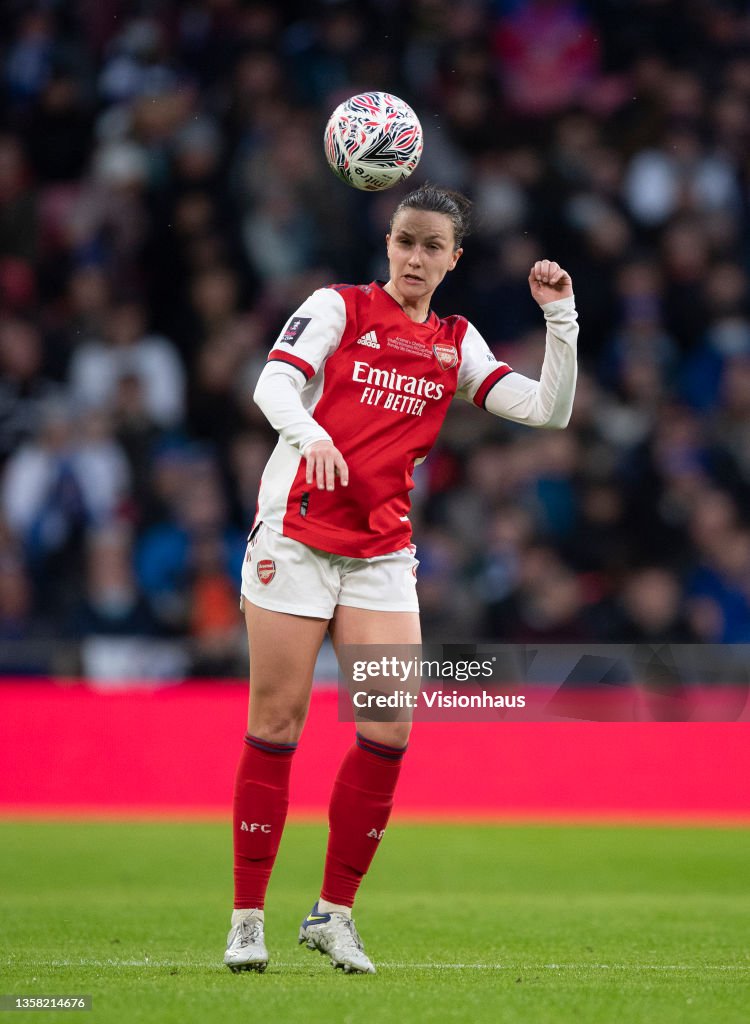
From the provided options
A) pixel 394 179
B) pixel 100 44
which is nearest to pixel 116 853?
pixel 394 179

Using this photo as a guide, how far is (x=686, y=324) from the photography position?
11.6 m

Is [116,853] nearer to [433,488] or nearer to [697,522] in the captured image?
[433,488]

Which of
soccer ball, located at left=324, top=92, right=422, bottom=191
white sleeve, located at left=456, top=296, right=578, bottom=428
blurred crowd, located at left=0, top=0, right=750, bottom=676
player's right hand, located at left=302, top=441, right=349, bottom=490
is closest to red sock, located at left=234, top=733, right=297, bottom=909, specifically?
player's right hand, located at left=302, top=441, right=349, bottom=490

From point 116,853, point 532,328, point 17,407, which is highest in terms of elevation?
point 532,328

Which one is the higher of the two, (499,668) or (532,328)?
(532,328)

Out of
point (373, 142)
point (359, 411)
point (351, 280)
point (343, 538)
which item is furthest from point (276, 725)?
point (351, 280)

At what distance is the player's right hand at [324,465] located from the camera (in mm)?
4250

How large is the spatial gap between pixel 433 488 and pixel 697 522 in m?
1.79

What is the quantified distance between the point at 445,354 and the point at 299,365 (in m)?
0.51

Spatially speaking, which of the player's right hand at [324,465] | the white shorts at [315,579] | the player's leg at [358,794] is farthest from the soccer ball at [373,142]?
the player's leg at [358,794]

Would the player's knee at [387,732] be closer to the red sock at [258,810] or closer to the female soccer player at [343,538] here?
the female soccer player at [343,538]

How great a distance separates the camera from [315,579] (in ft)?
15.0

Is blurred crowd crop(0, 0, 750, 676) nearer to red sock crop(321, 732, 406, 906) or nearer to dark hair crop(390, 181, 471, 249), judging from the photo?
red sock crop(321, 732, 406, 906)

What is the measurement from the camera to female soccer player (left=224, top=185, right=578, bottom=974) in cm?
454
